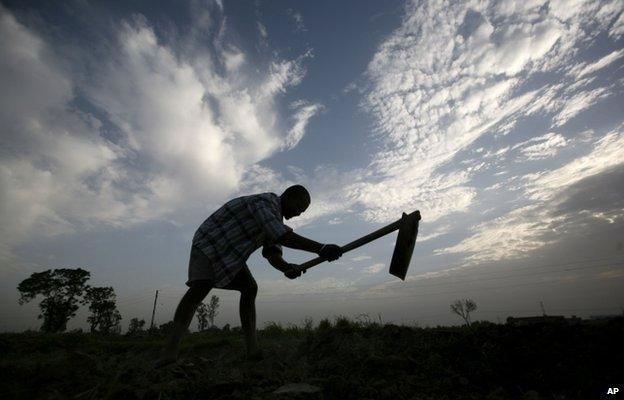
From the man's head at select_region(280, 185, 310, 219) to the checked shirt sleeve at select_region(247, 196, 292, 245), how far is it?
27 centimetres

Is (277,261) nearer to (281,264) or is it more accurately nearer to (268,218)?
(281,264)

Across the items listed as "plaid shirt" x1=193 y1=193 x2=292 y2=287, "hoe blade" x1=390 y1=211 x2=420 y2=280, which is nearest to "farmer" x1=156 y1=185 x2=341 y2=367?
"plaid shirt" x1=193 y1=193 x2=292 y2=287

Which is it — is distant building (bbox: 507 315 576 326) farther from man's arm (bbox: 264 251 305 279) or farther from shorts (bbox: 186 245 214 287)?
shorts (bbox: 186 245 214 287)

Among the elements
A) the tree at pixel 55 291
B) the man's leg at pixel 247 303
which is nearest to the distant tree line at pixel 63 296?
the tree at pixel 55 291

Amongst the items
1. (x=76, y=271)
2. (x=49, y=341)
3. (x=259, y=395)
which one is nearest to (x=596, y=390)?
(x=259, y=395)

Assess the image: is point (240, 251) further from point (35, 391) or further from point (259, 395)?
point (35, 391)

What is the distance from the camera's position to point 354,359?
9.39 feet

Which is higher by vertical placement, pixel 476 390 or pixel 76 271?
pixel 76 271

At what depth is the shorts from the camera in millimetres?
3137

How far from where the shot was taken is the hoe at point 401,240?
11.6 ft

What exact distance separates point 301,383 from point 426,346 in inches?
52.0

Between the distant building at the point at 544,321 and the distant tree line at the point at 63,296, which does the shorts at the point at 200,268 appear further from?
the distant tree line at the point at 63,296

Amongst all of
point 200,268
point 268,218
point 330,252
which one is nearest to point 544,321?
point 330,252

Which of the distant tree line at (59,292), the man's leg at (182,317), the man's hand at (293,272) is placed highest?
the distant tree line at (59,292)
